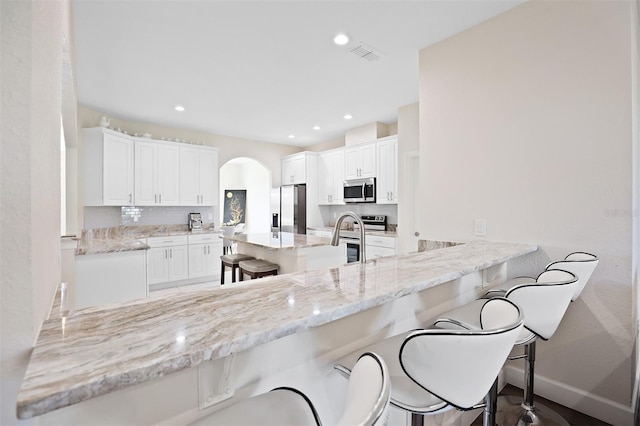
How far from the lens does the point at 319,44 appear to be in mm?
2732

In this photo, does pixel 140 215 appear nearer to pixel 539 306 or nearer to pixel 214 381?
pixel 214 381

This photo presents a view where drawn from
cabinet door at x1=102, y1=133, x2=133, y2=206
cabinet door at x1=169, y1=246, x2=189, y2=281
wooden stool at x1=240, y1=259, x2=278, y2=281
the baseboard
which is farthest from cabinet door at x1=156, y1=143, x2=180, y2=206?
the baseboard

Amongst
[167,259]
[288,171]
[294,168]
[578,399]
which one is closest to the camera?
[578,399]

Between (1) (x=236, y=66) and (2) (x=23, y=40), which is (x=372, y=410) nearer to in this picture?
(2) (x=23, y=40)

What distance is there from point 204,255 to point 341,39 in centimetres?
431

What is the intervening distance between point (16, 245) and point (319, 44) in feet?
8.89

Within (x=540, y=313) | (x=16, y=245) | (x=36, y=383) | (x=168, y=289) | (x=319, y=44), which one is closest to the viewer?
(x=36, y=383)

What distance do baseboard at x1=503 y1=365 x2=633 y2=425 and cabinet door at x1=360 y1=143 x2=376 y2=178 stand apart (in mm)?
3557

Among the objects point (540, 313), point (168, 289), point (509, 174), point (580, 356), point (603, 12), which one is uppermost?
point (603, 12)

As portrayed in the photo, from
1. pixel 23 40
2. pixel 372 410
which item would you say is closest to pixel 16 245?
pixel 23 40

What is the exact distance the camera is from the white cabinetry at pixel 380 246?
15.5 feet

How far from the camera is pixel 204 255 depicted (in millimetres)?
5520

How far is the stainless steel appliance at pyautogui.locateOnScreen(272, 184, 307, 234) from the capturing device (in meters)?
6.27

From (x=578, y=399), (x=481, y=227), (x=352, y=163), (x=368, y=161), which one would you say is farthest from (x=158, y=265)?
(x=578, y=399)
